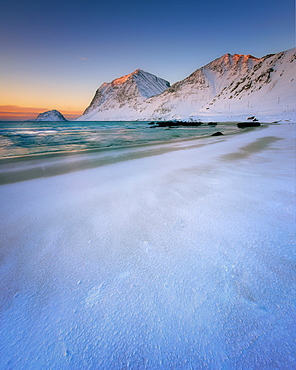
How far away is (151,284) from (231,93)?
104185mm

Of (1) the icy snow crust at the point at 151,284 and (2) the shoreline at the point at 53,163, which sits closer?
(1) the icy snow crust at the point at 151,284

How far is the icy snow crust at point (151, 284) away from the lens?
2.29 feet

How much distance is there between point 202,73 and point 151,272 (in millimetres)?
188340

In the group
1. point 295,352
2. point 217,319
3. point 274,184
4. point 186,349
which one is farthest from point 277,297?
point 274,184

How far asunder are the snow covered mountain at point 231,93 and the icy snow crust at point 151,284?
149 ft

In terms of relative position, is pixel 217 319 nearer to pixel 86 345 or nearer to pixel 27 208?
pixel 86 345

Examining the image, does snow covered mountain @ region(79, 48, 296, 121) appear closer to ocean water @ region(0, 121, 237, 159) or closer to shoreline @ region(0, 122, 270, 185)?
ocean water @ region(0, 121, 237, 159)

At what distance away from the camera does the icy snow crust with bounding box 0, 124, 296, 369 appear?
27.5 inches

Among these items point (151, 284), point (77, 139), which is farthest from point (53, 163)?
point (77, 139)

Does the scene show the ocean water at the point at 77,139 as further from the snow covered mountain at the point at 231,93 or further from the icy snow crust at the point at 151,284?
the snow covered mountain at the point at 231,93

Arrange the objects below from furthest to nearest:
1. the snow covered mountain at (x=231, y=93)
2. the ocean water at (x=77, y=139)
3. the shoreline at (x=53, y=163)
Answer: the snow covered mountain at (x=231, y=93)
the ocean water at (x=77, y=139)
the shoreline at (x=53, y=163)

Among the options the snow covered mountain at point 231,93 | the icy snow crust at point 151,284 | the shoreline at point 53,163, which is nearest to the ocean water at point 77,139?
the shoreline at point 53,163

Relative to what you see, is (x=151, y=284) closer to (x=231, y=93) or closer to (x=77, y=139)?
(x=77, y=139)

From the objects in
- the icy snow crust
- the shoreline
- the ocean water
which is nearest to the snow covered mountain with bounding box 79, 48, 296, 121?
the ocean water
